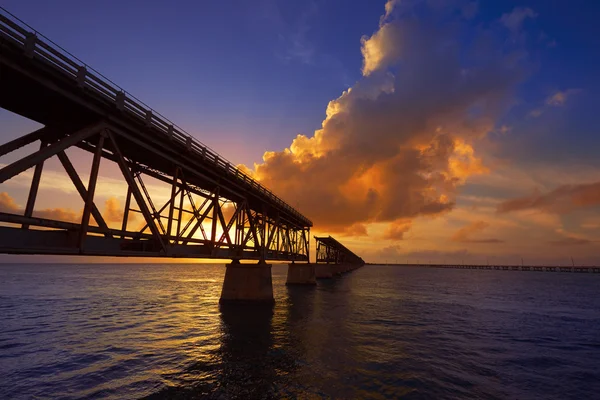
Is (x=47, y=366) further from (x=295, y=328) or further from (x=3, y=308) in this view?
(x=3, y=308)

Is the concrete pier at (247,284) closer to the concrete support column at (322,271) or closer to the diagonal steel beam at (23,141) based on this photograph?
the diagonal steel beam at (23,141)

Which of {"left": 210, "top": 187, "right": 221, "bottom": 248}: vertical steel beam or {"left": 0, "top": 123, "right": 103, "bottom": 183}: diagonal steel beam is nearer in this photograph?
{"left": 0, "top": 123, "right": 103, "bottom": 183}: diagonal steel beam

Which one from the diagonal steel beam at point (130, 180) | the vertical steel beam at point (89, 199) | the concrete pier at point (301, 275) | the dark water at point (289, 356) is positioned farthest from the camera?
the concrete pier at point (301, 275)

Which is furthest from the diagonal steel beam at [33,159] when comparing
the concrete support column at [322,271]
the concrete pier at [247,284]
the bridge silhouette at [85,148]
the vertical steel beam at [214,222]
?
the concrete support column at [322,271]

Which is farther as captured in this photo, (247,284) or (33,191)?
(247,284)

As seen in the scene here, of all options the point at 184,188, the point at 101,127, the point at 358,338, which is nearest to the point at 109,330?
the point at 184,188

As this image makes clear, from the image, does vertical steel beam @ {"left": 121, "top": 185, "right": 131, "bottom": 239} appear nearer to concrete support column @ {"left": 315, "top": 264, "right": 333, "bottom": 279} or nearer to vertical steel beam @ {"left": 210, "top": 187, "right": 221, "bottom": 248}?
vertical steel beam @ {"left": 210, "top": 187, "right": 221, "bottom": 248}

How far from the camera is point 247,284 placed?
1414 inches

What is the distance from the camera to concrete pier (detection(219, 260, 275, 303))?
35.8 m

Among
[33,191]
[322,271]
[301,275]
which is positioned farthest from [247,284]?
[322,271]

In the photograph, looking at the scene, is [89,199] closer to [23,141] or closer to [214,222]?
[23,141]

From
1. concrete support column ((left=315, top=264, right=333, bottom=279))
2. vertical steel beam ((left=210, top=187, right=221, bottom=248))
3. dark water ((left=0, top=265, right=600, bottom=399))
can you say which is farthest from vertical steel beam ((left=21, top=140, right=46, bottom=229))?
concrete support column ((left=315, top=264, right=333, bottom=279))

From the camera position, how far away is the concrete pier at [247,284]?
117 feet

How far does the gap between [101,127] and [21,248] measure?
654 centimetres
